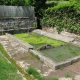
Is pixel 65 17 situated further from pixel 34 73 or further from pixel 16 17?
pixel 34 73

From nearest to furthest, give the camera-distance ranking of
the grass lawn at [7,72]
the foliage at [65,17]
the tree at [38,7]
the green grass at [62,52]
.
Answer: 1. the grass lawn at [7,72]
2. the green grass at [62,52]
3. the foliage at [65,17]
4. the tree at [38,7]

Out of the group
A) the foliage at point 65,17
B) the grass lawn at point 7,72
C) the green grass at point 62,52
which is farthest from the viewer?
the foliage at point 65,17

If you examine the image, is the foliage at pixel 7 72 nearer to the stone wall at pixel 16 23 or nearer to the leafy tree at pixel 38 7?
the stone wall at pixel 16 23

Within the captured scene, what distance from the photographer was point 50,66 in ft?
18.6

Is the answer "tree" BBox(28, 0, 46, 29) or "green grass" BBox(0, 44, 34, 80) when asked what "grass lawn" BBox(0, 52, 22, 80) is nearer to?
"green grass" BBox(0, 44, 34, 80)

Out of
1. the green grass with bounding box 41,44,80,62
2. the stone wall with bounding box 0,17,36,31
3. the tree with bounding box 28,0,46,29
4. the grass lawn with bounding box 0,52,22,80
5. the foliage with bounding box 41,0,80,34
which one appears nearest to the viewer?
the grass lawn with bounding box 0,52,22,80

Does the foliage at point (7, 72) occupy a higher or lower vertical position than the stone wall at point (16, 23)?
lower

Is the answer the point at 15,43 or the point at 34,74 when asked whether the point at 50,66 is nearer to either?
the point at 34,74

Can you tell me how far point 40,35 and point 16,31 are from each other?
82.4 inches

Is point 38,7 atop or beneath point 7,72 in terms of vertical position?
atop

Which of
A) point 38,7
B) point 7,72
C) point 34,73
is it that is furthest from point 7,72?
point 38,7

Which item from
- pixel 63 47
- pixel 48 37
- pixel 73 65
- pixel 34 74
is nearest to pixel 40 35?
pixel 48 37

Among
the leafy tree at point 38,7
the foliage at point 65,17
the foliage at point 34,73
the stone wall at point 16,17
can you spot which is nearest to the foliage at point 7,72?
the foliage at point 34,73

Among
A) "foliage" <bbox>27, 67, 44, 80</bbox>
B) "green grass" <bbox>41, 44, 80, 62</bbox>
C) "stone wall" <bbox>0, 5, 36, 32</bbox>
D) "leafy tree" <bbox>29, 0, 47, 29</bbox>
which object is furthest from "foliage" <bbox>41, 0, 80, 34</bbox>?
"foliage" <bbox>27, 67, 44, 80</bbox>
